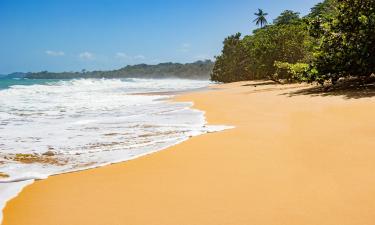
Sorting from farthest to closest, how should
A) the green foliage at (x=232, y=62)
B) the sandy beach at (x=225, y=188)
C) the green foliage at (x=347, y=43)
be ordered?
the green foliage at (x=232, y=62) < the green foliage at (x=347, y=43) < the sandy beach at (x=225, y=188)

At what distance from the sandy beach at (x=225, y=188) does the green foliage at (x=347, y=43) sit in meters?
8.81

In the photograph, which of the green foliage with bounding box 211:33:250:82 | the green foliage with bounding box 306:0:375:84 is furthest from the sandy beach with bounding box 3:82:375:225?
the green foliage with bounding box 211:33:250:82

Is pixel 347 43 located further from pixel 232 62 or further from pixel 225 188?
pixel 232 62

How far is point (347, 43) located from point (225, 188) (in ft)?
40.0

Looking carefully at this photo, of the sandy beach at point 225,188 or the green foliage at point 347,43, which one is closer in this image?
the sandy beach at point 225,188

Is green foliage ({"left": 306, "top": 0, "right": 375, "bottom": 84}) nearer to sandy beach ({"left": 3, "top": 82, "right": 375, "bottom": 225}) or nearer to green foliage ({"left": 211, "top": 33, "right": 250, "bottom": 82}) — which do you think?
sandy beach ({"left": 3, "top": 82, "right": 375, "bottom": 225})

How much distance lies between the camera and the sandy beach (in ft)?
10.4

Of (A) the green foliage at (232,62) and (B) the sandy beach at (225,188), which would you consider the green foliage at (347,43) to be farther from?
(A) the green foliage at (232,62)

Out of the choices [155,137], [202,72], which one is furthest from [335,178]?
[202,72]

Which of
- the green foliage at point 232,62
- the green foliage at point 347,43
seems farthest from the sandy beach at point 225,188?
the green foliage at point 232,62

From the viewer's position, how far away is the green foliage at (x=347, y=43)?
45.1 feet

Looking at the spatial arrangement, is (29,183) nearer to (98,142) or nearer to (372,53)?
(98,142)

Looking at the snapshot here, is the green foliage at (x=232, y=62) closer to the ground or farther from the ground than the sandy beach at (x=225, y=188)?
farther from the ground

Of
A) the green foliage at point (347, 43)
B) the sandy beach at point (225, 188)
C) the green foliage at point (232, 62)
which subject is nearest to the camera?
the sandy beach at point (225, 188)
